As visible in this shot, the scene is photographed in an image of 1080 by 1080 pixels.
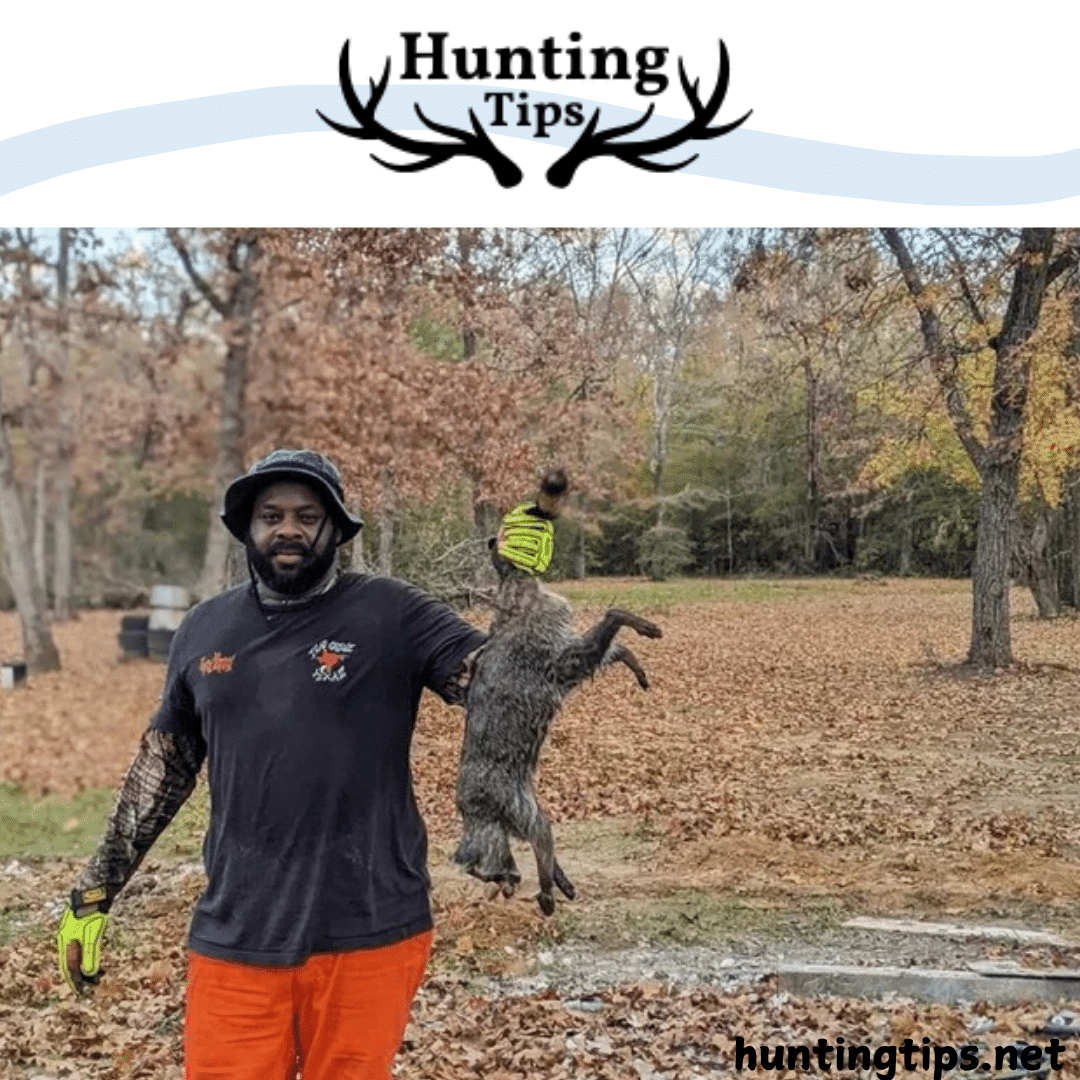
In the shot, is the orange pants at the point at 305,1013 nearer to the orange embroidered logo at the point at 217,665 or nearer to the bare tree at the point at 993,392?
the orange embroidered logo at the point at 217,665

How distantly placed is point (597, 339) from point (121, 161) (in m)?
1.51

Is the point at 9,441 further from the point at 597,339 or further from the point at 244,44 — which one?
the point at 597,339

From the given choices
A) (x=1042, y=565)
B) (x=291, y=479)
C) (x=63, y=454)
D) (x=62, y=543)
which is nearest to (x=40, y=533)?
(x=62, y=543)

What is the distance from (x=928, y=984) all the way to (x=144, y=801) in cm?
236

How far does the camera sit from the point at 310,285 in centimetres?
414

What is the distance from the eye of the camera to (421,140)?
409 cm

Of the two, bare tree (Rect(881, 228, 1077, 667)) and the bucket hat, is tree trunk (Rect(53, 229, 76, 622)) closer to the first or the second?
the bucket hat

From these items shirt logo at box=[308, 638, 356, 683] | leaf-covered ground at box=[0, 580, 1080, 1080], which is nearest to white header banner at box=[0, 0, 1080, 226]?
leaf-covered ground at box=[0, 580, 1080, 1080]

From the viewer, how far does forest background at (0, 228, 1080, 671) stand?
4113 mm

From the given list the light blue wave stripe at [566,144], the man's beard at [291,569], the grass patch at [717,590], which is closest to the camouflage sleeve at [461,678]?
the man's beard at [291,569]

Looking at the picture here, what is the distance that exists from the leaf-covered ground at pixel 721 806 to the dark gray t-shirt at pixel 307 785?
1.52 m

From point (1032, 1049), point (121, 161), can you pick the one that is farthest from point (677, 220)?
point (1032, 1049)

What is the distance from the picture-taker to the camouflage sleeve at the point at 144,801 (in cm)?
244

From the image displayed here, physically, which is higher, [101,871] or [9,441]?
[9,441]
